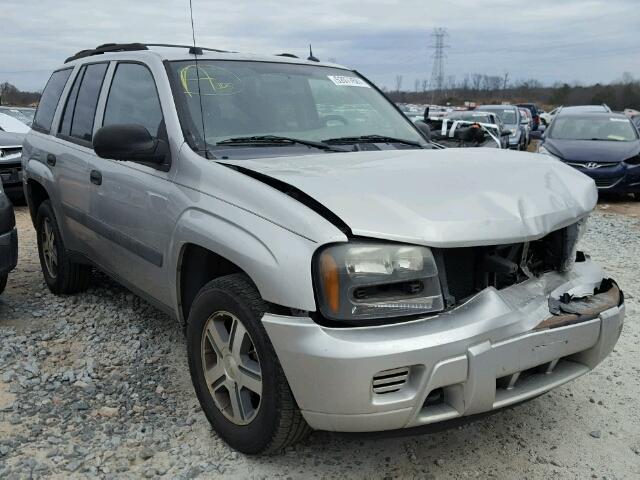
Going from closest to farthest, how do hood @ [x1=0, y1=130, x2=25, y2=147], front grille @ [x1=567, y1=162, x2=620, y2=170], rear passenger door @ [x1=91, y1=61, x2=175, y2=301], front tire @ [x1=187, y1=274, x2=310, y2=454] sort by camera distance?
front tire @ [x1=187, y1=274, x2=310, y2=454] < rear passenger door @ [x1=91, y1=61, x2=175, y2=301] < hood @ [x1=0, y1=130, x2=25, y2=147] < front grille @ [x1=567, y1=162, x2=620, y2=170]

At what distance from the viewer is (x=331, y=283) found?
2150mm

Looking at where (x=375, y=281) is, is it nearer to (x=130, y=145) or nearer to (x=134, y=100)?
(x=130, y=145)

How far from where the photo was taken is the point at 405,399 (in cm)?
213

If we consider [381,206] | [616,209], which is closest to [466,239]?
[381,206]

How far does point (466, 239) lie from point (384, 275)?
33cm

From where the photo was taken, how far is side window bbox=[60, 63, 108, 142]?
4066mm

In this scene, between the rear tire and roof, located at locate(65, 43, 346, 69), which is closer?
roof, located at locate(65, 43, 346, 69)

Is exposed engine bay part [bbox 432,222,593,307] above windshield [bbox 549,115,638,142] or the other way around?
above

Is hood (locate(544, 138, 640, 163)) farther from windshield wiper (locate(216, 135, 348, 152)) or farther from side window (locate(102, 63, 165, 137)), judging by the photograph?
side window (locate(102, 63, 165, 137))

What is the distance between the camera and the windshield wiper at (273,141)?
3.11 meters

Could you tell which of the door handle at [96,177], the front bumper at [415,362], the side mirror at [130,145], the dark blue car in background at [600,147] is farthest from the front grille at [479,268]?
the dark blue car in background at [600,147]

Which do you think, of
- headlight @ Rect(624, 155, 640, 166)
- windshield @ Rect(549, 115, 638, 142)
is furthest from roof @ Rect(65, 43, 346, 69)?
windshield @ Rect(549, 115, 638, 142)

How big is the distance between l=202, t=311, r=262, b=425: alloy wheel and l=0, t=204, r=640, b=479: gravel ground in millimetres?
222

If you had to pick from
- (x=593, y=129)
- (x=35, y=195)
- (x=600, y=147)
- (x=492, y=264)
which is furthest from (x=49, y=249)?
(x=593, y=129)
